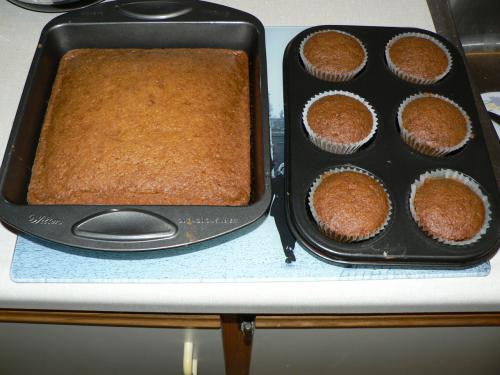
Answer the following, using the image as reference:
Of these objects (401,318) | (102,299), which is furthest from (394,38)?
(102,299)

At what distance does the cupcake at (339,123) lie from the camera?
904 mm

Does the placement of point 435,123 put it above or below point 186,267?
above

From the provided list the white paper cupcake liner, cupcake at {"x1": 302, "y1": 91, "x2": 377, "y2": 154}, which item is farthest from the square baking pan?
the white paper cupcake liner

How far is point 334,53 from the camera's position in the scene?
39.2 inches

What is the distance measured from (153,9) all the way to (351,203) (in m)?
0.60

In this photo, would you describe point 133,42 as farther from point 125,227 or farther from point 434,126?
point 434,126

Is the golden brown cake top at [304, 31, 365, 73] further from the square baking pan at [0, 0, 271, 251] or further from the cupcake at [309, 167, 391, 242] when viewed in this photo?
the cupcake at [309, 167, 391, 242]

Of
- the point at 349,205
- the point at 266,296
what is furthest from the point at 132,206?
the point at 349,205

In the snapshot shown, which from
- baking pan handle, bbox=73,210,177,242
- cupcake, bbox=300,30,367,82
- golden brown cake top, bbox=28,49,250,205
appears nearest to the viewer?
baking pan handle, bbox=73,210,177,242

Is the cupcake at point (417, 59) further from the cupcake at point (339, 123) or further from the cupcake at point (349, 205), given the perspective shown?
the cupcake at point (349, 205)

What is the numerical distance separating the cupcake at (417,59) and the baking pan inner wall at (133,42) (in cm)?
31

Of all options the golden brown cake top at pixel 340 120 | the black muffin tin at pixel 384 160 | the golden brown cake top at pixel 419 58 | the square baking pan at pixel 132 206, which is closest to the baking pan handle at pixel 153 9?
the square baking pan at pixel 132 206

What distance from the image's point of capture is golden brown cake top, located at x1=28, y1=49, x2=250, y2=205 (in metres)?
0.84

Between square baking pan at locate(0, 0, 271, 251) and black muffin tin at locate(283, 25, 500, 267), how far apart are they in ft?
0.26
